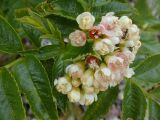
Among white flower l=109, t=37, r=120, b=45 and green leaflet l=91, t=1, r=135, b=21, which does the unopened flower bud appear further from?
green leaflet l=91, t=1, r=135, b=21

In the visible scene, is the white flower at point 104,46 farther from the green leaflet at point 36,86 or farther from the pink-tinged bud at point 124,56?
the green leaflet at point 36,86

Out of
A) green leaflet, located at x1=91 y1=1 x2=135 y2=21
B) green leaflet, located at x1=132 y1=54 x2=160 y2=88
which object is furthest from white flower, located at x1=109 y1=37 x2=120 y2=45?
green leaflet, located at x1=132 y1=54 x2=160 y2=88

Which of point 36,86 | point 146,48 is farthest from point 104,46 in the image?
point 146,48

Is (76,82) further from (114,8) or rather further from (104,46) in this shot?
(114,8)

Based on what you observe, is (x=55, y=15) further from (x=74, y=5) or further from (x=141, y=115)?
(x=141, y=115)

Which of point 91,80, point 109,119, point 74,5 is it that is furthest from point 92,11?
point 109,119

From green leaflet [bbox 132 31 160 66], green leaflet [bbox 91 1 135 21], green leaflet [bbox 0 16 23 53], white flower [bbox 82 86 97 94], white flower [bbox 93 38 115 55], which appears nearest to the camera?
white flower [bbox 93 38 115 55]

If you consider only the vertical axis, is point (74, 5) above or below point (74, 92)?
above
